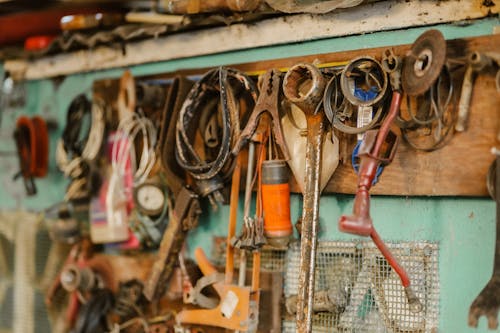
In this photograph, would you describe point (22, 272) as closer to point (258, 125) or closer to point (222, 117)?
point (222, 117)

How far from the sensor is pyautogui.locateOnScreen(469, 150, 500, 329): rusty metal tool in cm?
156

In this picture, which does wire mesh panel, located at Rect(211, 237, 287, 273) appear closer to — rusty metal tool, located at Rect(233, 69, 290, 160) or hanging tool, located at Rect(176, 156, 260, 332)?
hanging tool, located at Rect(176, 156, 260, 332)

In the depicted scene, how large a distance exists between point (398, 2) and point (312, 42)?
11.5 inches

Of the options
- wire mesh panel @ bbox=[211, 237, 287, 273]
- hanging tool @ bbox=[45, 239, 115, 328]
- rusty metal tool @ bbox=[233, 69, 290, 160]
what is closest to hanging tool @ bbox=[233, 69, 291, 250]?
rusty metal tool @ bbox=[233, 69, 290, 160]

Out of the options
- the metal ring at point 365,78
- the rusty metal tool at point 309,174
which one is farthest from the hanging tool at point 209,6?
the metal ring at point 365,78

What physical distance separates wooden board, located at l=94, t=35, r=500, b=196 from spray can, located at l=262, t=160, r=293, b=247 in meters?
0.26

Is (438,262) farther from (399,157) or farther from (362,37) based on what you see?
(362,37)

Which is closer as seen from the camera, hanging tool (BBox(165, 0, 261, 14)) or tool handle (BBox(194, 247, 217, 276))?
hanging tool (BBox(165, 0, 261, 14))

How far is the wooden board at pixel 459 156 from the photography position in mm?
1687

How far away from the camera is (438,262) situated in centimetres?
180

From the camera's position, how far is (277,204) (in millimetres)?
1922

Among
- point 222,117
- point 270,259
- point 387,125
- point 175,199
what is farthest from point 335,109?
point 175,199

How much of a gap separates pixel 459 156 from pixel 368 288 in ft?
1.48

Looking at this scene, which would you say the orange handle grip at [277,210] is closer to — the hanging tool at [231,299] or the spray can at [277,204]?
the spray can at [277,204]
